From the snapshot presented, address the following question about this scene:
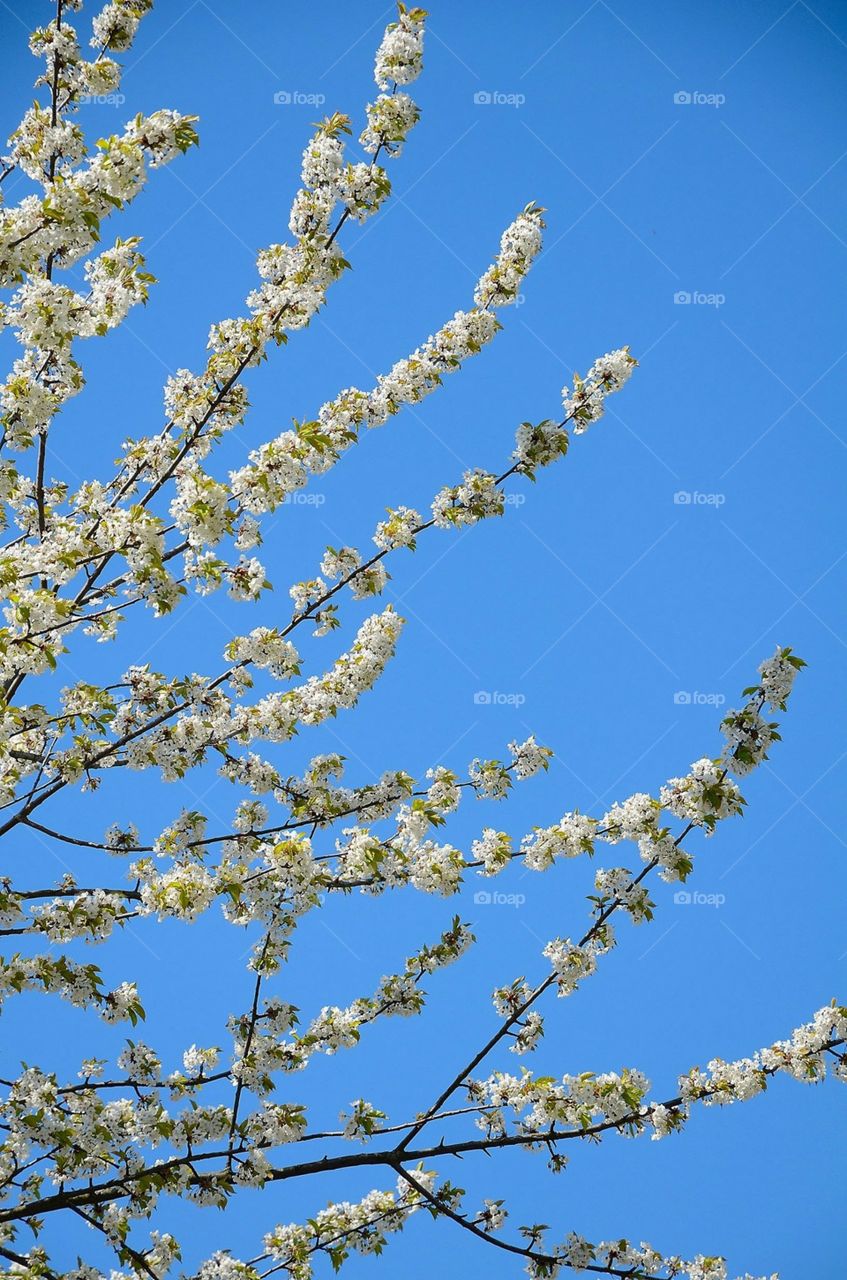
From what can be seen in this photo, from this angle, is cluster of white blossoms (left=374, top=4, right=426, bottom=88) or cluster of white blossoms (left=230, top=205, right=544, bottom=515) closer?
cluster of white blossoms (left=374, top=4, right=426, bottom=88)

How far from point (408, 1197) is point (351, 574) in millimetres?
3123

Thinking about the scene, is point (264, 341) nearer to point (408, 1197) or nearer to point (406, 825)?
point (406, 825)

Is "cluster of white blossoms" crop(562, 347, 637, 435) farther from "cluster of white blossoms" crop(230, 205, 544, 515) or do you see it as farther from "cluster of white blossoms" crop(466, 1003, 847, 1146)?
"cluster of white blossoms" crop(466, 1003, 847, 1146)

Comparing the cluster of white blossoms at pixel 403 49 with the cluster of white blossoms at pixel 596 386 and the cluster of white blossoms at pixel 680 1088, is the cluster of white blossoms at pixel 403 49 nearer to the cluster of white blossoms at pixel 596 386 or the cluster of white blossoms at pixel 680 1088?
the cluster of white blossoms at pixel 596 386

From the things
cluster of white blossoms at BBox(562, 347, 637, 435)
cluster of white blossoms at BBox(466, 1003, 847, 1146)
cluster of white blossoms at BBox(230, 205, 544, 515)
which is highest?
cluster of white blossoms at BBox(230, 205, 544, 515)

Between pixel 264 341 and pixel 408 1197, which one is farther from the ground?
pixel 264 341

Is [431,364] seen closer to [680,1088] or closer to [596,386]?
[596,386]

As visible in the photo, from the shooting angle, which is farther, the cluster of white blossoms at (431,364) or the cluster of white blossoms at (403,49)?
the cluster of white blossoms at (431,364)

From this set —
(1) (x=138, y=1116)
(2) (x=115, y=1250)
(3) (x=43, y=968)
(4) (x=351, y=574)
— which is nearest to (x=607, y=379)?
(4) (x=351, y=574)

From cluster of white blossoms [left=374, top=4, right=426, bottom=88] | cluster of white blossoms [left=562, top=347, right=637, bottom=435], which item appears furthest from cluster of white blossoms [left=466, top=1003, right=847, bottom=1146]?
cluster of white blossoms [left=374, top=4, right=426, bottom=88]

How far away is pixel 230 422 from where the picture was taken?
5410mm

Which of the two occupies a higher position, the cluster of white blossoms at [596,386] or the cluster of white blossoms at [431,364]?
the cluster of white blossoms at [431,364]

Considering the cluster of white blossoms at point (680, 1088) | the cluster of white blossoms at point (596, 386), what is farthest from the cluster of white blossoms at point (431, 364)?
the cluster of white blossoms at point (680, 1088)

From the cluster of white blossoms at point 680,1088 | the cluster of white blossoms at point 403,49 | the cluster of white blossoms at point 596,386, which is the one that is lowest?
the cluster of white blossoms at point 680,1088
